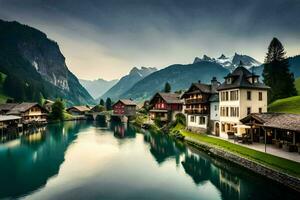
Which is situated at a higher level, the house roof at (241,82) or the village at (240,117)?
the house roof at (241,82)

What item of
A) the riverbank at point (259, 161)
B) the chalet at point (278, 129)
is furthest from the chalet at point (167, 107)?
the chalet at point (278, 129)

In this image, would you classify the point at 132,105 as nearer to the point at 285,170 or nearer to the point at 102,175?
the point at 102,175

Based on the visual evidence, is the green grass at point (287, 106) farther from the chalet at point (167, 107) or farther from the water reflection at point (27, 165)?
the water reflection at point (27, 165)

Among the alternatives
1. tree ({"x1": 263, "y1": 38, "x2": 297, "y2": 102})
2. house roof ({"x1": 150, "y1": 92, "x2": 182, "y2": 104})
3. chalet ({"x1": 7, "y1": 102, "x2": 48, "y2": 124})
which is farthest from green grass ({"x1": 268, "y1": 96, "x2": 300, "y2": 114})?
chalet ({"x1": 7, "y1": 102, "x2": 48, "y2": 124})

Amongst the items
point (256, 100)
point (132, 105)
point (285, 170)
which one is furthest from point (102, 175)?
point (132, 105)

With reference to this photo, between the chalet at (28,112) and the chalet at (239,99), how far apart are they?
256 ft

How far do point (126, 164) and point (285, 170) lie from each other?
23.3 metres

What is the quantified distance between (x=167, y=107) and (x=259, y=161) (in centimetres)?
5928

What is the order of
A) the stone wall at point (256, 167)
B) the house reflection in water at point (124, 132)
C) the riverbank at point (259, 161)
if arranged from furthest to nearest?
1. the house reflection in water at point (124, 132)
2. the riverbank at point (259, 161)
3. the stone wall at point (256, 167)

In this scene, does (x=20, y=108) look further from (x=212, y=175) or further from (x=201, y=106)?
(x=212, y=175)

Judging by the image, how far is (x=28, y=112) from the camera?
10475 centimetres

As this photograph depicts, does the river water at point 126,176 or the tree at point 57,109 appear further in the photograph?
the tree at point 57,109

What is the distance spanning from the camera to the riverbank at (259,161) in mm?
27266

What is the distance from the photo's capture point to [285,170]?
1114 inches
